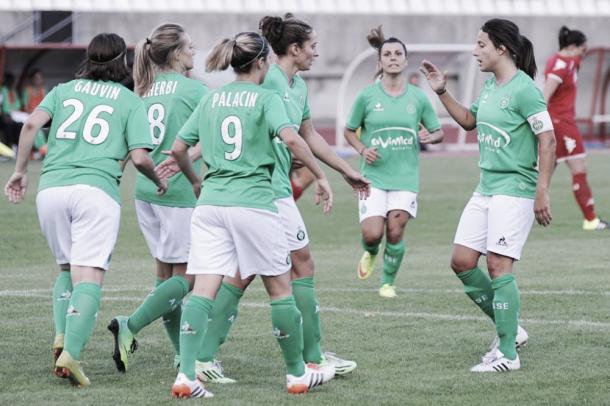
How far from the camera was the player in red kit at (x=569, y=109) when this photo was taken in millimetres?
14703

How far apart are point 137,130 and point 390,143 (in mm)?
3952

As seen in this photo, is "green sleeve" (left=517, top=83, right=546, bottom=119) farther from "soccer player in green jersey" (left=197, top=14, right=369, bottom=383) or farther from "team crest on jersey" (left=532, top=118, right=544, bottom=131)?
"soccer player in green jersey" (left=197, top=14, right=369, bottom=383)

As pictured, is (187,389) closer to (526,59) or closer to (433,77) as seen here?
(433,77)

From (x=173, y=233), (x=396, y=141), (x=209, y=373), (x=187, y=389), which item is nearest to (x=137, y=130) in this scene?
(x=173, y=233)

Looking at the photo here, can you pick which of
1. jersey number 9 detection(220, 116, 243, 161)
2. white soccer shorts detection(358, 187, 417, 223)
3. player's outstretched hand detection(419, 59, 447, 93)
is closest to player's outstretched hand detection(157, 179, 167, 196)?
jersey number 9 detection(220, 116, 243, 161)

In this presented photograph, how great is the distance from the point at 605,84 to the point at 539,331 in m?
32.3

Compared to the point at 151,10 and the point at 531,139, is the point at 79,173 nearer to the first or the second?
the point at 531,139

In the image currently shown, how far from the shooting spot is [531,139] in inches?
292

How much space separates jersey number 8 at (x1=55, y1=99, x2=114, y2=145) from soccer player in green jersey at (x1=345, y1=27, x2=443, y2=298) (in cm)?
366

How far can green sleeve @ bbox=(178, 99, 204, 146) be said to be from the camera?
6.58 metres

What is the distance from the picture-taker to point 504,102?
7.38 m

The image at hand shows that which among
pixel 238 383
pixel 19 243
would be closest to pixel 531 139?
pixel 238 383

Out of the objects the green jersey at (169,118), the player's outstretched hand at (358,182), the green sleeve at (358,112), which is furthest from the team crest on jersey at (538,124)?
the green sleeve at (358,112)

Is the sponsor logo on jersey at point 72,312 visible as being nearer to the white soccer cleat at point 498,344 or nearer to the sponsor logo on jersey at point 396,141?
the white soccer cleat at point 498,344
